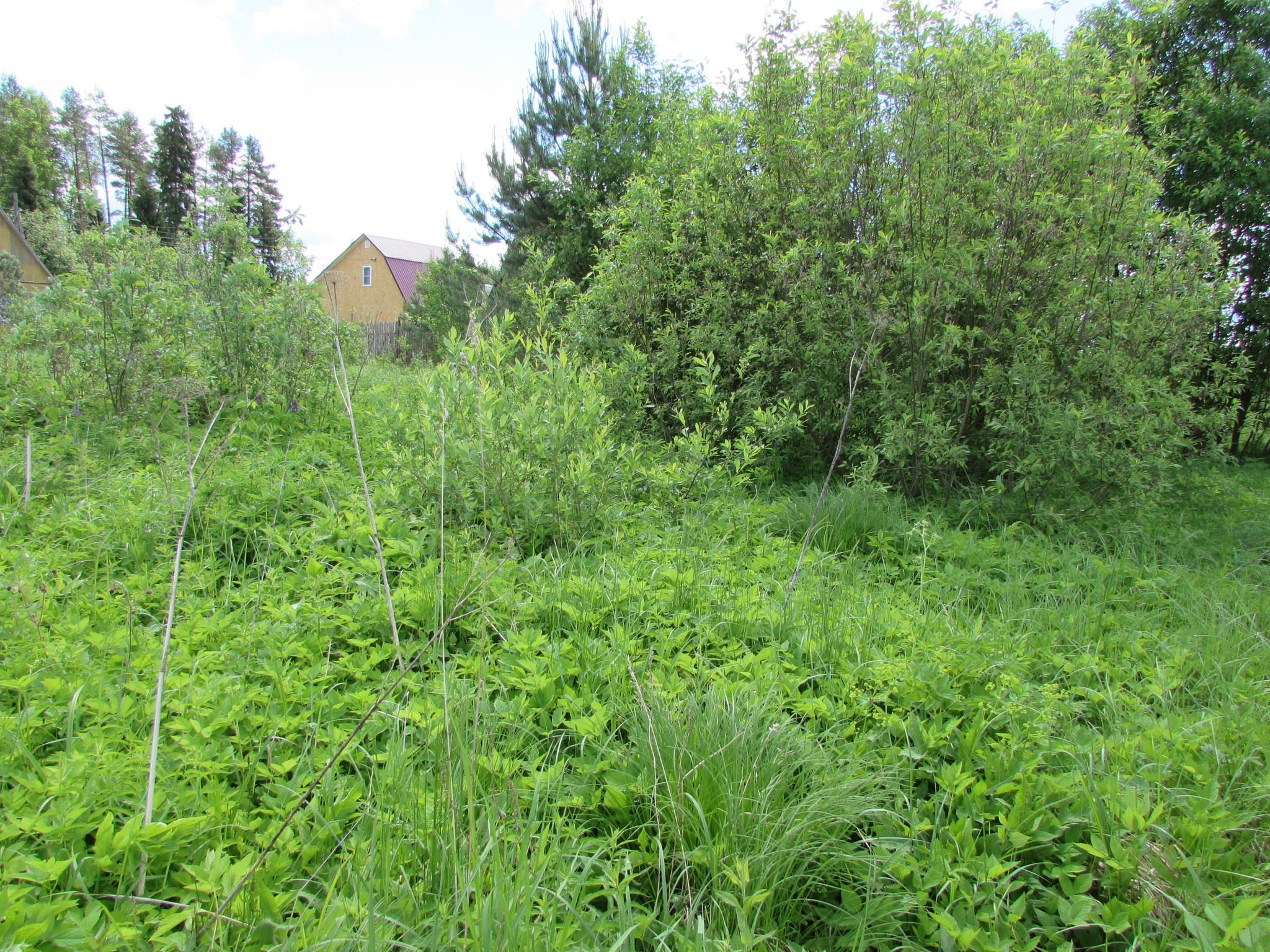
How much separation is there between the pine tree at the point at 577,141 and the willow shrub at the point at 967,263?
11.2 m

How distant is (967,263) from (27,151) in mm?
55553

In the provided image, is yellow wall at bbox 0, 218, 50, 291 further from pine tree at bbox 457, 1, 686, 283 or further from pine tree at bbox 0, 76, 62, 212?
pine tree at bbox 457, 1, 686, 283

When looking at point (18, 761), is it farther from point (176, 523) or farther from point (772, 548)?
point (772, 548)

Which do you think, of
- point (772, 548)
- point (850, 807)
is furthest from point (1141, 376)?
point (850, 807)

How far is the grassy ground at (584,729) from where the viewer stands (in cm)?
134

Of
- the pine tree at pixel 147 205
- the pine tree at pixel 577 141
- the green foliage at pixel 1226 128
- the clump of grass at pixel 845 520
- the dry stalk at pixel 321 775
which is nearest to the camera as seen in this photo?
the dry stalk at pixel 321 775

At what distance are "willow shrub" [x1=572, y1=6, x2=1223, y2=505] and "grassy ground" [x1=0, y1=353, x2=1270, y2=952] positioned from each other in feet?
4.13

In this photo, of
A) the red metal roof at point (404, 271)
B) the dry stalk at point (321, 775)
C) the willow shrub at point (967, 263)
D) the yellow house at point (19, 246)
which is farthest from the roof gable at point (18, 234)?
the dry stalk at point (321, 775)

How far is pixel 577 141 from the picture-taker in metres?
15.5

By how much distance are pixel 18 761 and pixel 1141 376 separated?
18.6 ft

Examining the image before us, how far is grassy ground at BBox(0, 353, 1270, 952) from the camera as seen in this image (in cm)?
134

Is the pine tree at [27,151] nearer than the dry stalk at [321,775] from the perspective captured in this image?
No

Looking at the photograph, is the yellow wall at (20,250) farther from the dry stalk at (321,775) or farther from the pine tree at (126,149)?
the dry stalk at (321,775)

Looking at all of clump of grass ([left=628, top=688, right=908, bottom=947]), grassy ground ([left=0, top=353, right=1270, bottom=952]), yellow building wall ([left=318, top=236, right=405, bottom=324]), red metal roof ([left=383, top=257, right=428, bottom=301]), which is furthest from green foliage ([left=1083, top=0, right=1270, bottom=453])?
yellow building wall ([left=318, top=236, right=405, bottom=324])
